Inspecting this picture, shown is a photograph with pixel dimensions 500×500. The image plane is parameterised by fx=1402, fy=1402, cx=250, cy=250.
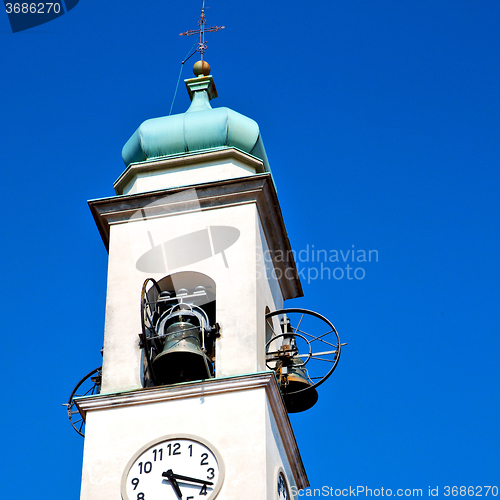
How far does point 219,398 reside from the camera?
19.4 m

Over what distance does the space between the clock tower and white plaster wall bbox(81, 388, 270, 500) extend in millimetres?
19

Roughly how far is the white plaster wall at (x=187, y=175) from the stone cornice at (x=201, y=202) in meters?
0.56

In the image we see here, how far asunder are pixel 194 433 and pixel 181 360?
143 cm

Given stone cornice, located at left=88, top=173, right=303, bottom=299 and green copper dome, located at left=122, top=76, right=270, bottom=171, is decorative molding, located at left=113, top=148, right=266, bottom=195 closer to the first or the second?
green copper dome, located at left=122, top=76, right=270, bottom=171

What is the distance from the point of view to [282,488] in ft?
64.6

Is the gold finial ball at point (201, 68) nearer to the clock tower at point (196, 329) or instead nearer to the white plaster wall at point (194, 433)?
the clock tower at point (196, 329)

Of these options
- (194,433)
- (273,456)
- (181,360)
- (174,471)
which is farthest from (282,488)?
(181,360)

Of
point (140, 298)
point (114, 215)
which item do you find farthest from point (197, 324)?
point (114, 215)

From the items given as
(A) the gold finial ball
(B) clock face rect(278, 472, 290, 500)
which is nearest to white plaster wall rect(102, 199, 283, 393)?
(B) clock face rect(278, 472, 290, 500)

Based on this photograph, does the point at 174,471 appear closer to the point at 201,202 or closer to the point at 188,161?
the point at 201,202

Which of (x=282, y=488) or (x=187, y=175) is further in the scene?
(x=187, y=175)

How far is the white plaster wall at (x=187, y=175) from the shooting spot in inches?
887

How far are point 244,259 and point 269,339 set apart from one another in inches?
65.5

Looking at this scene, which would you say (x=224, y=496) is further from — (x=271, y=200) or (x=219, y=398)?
(x=271, y=200)
